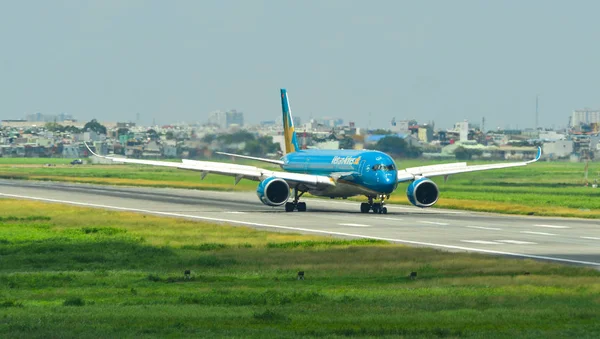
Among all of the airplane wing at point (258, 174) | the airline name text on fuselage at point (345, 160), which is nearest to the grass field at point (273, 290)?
the airline name text on fuselage at point (345, 160)

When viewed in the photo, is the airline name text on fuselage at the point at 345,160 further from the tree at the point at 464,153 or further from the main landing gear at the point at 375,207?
the tree at the point at 464,153

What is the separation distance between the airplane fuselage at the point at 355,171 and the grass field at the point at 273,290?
1845 cm

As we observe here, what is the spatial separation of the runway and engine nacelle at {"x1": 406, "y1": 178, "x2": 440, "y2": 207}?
0.90 meters

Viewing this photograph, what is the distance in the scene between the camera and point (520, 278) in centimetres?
3581

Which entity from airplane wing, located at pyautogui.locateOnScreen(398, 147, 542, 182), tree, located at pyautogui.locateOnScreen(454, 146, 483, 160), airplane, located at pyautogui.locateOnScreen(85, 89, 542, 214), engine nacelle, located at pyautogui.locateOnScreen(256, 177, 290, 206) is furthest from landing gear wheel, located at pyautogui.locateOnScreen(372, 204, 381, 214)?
tree, located at pyautogui.locateOnScreen(454, 146, 483, 160)

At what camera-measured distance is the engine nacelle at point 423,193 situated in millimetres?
75500

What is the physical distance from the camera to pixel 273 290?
3250 centimetres

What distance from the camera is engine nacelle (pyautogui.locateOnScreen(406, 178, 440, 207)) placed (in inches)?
2972

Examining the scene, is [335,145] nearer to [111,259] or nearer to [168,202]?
[168,202]

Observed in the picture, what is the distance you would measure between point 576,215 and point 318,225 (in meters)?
20.1

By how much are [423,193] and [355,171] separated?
5.09 meters

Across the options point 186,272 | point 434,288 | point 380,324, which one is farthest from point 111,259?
point 380,324

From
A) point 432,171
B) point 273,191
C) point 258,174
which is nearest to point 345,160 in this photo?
point 273,191

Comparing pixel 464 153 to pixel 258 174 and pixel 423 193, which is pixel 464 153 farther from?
pixel 258 174
